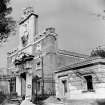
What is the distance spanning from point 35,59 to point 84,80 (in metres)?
15.6

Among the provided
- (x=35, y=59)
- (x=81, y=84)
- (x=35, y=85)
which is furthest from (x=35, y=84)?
(x=81, y=84)

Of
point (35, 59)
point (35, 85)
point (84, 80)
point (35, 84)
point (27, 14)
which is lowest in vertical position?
point (35, 85)

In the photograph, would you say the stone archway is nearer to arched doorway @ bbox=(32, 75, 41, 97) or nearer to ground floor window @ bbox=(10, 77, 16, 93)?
arched doorway @ bbox=(32, 75, 41, 97)

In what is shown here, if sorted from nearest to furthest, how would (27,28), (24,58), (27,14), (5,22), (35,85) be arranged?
1. (5,22)
2. (35,85)
3. (24,58)
4. (27,28)
5. (27,14)

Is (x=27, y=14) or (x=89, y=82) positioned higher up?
(x=27, y=14)

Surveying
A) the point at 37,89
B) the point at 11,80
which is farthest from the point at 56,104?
the point at 11,80

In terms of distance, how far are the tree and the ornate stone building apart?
15.1 meters

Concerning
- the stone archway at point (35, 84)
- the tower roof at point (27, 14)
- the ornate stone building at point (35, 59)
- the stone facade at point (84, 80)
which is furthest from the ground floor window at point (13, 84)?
the stone facade at point (84, 80)

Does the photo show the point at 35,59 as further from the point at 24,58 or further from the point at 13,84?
the point at 13,84

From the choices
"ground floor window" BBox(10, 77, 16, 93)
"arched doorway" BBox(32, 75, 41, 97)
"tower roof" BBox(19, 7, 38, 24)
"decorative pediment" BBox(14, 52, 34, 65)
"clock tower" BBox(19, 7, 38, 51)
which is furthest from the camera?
"ground floor window" BBox(10, 77, 16, 93)

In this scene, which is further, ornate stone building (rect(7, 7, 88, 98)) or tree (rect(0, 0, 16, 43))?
ornate stone building (rect(7, 7, 88, 98))

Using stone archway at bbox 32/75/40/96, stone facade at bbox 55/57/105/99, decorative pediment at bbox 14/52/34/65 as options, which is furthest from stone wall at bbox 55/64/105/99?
decorative pediment at bbox 14/52/34/65

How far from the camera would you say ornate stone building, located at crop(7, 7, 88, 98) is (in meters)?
31.8

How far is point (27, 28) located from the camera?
1489 inches
